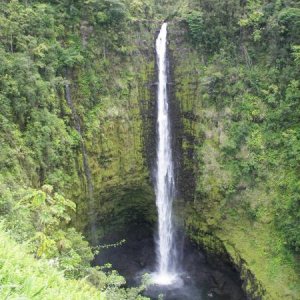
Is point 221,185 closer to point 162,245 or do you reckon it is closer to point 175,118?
point 175,118

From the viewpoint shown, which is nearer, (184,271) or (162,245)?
(184,271)

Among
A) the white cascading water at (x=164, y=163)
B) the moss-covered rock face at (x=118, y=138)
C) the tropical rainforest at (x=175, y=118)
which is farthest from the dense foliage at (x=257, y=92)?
the moss-covered rock face at (x=118, y=138)

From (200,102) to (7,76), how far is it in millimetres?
9803

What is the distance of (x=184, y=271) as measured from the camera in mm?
19219

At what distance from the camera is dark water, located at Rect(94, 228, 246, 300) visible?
56.5 feet

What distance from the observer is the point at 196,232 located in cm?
1928

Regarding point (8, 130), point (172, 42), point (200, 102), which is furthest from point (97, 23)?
point (8, 130)

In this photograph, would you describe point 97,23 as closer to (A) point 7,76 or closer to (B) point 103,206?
(A) point 7,76

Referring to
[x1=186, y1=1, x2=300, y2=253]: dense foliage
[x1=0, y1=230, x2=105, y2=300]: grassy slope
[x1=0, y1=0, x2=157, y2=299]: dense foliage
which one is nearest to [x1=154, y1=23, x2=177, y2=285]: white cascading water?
[x1=0, y1=0, x2=157, y2=299]: dense foliage

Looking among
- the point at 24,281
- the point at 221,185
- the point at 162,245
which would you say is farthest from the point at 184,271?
the point at 24,281

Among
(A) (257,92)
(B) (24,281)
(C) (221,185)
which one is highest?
(B) (24,281)

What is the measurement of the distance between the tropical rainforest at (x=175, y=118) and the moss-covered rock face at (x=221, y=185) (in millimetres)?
53

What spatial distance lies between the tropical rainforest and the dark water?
0.72 metres

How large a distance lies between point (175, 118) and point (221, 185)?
4378mm
